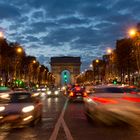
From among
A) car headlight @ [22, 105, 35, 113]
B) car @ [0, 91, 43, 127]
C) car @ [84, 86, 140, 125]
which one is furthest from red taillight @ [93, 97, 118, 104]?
car headlight @ [22, 105, 35, 113]

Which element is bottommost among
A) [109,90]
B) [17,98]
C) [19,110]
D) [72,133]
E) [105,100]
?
[72,133]

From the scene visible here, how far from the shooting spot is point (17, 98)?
21.8 meters

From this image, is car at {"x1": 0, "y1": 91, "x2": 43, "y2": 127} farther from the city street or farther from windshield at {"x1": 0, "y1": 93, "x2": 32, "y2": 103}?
the city street

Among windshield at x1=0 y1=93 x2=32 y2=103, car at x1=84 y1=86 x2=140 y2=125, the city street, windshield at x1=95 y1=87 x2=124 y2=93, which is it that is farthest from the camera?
windshield at x1=95 y1=87 x2=124 y2=93

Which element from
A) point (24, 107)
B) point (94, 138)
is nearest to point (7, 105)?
point (24, 107)

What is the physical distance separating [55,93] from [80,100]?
23.2 m

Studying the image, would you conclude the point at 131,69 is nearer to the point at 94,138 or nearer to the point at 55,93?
the point at 55,93

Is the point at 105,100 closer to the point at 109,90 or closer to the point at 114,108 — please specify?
the point at 114,108

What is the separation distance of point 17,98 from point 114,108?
451 cm

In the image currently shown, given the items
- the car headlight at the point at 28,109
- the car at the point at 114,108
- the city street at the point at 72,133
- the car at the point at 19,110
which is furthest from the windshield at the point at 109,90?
the car headlight at the point at 28,109

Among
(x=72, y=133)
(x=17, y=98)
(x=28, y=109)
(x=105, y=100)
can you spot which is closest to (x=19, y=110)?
(x=28, y=109)

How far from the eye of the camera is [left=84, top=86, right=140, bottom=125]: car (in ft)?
62.1

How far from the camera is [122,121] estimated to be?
19.5 m

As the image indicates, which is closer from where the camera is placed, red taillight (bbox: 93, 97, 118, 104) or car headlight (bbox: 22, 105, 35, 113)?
car headlight (bbox: 22, 105, 35, 113)
